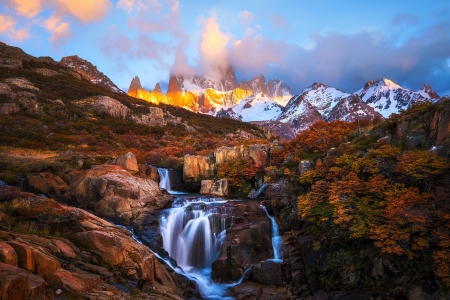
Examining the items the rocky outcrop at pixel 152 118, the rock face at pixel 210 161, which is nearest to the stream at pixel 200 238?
the rock face at pixel 210 161

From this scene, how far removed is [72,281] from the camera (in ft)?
25.4

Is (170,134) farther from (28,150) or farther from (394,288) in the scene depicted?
(394,288)

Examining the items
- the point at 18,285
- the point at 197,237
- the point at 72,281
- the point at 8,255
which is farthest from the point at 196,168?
the point at 18,285

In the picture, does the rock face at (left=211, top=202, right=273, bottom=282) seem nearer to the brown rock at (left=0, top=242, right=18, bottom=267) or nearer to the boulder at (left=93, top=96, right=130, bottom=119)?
the brown rock at (left=0, top=242, right=18, bottom=267)

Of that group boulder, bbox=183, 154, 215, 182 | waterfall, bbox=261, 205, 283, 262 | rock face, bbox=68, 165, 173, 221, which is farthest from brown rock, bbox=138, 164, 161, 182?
waterfall, bbox=261, 205, 283, 262

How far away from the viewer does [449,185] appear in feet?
38.1

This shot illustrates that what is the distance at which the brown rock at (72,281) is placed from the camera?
7.51 metres

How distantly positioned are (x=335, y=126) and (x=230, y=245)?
17.9 meters

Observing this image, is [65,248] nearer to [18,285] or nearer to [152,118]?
[18,285]

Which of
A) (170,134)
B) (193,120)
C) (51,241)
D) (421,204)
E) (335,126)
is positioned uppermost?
(193,120)

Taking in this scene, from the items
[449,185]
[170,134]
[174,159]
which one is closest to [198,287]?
[449,185]

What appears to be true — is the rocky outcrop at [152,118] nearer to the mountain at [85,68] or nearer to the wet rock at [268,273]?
the wet rock at [268,273]

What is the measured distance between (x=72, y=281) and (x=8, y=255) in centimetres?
167

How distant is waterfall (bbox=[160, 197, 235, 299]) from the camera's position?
1633 cm
